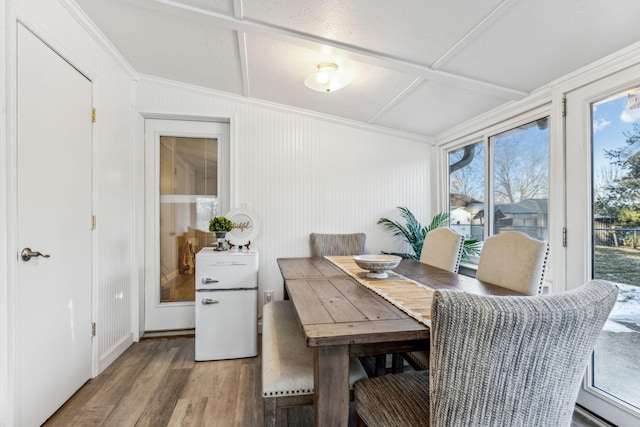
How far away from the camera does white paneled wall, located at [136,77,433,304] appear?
113 inches

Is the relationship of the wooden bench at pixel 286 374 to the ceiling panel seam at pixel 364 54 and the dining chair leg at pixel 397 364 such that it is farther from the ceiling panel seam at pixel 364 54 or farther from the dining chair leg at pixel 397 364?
the ceiling panel seam at pixel 364 54

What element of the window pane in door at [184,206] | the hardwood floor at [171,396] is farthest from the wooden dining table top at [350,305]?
the window pane in door at [184,206]

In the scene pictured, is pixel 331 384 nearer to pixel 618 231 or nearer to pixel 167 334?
pixel 618 231

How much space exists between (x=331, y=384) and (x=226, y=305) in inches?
60.6

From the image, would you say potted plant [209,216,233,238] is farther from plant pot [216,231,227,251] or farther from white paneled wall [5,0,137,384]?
white paneled wall [5,0,137,384]

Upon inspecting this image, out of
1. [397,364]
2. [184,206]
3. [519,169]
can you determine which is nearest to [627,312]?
[519,169]

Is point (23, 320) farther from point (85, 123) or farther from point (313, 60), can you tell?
point (313, 60)

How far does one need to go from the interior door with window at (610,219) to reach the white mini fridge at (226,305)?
2.17 meters

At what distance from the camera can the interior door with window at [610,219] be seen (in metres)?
1.54

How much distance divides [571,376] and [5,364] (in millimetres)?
2194

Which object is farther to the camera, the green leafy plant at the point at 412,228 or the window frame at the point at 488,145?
the green leafy plant at the point at 412,228

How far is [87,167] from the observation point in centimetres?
198

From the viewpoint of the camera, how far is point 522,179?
2.29 meters

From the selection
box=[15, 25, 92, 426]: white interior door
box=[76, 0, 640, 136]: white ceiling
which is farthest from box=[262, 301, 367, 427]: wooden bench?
box=[76, 0, 640, 136]: white ceiling
